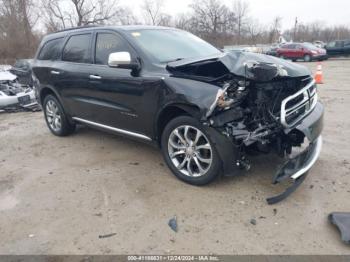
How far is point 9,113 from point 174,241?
324 inches

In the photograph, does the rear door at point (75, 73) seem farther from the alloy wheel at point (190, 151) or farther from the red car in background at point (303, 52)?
the red car in background at point (303, 52)

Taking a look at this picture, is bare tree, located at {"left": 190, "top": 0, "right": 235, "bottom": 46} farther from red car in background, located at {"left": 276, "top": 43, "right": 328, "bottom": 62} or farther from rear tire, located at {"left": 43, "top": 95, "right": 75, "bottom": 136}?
rear tire, located at {"left": 43, "top": 95, "right": 75, "bottom": 136}

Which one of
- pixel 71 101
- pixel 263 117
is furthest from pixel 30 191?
pixel 263 117

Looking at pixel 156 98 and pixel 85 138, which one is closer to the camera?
pixel 156 98

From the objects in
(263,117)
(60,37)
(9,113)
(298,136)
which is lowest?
(9,113)

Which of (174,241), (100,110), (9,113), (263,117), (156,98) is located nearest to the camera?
(174,241)

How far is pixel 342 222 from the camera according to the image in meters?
3.02

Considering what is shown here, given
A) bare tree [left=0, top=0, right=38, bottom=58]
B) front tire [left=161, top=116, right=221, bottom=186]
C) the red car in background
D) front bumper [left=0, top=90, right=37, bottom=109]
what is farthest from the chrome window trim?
bare tree [left=0, top=0, right=38, bottom=58]

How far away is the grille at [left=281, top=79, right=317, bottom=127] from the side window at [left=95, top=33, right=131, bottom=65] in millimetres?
2161

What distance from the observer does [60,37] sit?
5840mm

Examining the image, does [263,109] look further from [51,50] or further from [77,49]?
[51,50]

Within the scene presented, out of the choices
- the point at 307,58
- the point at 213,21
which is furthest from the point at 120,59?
the point at 213,21

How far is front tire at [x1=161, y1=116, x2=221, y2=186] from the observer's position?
11.9 ft

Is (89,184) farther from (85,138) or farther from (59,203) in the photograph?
(85,138)
